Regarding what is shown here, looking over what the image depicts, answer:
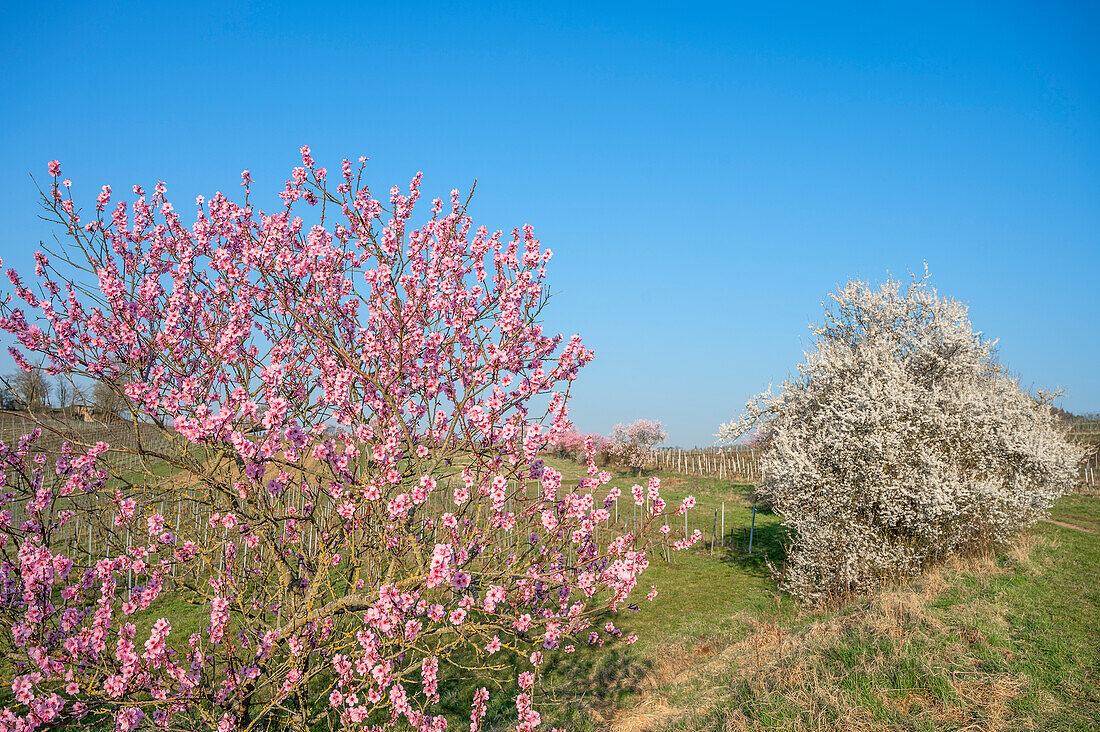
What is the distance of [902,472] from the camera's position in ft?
37.8

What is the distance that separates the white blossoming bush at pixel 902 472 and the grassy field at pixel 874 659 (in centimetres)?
68

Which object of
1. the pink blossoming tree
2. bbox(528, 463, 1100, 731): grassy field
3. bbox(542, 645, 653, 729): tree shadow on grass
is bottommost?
bbox(542, 645, 653, 729): tree shadow on grass

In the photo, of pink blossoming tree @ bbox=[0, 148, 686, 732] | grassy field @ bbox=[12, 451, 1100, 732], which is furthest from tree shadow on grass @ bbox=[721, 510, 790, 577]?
pink blossoming tree @ bbox=[0, 148, 686, 732]

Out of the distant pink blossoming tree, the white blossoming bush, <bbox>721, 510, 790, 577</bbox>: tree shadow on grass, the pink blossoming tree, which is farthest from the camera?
the distant pink blossoming tree

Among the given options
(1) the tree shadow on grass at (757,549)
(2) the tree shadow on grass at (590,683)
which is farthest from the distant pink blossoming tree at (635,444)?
(2) the tree shadow on grass at (590,683)

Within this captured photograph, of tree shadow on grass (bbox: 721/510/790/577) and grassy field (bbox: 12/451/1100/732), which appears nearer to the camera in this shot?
grassy field (bbox: 12/451/1100/732)

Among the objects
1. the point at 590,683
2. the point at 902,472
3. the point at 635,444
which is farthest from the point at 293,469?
the point at 635,444

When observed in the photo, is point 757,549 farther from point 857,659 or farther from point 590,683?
point 857,659

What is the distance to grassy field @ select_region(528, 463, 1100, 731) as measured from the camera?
648cm

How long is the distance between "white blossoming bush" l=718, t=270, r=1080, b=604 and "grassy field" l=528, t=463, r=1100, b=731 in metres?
0.68

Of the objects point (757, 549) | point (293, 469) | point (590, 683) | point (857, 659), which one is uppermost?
point (293, 469)

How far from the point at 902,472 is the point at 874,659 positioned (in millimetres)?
5104

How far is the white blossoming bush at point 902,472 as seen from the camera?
11531 mm

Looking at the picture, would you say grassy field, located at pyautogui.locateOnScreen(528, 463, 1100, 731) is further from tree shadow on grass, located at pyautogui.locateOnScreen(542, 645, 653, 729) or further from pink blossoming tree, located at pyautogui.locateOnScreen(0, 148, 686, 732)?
pink blossoming tree, located at pyautogui.locateOnScreen(0, 148, 686, 732)
